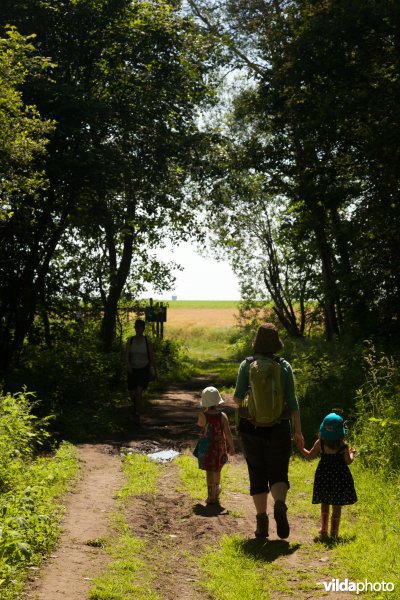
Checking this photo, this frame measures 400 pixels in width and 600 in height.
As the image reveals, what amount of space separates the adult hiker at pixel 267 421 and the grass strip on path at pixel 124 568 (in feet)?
4.23

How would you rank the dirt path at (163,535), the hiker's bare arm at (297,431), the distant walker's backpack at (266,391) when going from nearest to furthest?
1. the dirt path at (163,535)
2. the distant walker's backpack at (266,391)
3. the hiker's bare arm at (297,431)

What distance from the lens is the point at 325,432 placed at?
6891mm

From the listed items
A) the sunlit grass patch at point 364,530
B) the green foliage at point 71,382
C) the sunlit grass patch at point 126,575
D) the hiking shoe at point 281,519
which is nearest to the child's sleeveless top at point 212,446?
the sunlit grass patch at point 364,530

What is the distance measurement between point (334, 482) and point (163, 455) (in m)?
5.14

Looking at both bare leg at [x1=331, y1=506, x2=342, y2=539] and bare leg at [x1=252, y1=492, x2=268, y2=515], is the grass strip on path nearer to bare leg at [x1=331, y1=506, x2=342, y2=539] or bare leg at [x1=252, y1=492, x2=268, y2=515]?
bare leg at [x1=252, y1=492, x2=268, y2=515]

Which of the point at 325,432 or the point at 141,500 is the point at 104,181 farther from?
the point at 325,432

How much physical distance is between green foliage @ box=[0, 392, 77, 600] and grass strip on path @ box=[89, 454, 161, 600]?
61cm

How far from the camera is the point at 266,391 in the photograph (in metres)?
6.77

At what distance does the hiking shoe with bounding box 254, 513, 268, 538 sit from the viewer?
6996mm

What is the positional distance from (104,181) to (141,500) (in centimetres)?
919

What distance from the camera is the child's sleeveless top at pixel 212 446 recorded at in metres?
8.41

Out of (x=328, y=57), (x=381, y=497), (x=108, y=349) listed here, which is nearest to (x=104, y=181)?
(x=328, y=57)

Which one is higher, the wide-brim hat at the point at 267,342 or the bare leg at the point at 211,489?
the wide-brim hat at the point at 267,342

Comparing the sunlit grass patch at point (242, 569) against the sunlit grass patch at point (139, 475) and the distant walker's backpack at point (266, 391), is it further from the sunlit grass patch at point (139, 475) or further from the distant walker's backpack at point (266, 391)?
the sunlit grass patch at point (139, 475)
